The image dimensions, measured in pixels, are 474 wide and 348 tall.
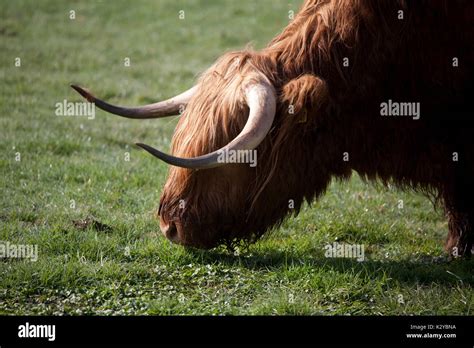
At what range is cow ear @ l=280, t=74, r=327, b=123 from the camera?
5652 mm

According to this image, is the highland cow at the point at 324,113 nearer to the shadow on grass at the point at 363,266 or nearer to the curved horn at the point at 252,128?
the curved horn at the point at 252,128

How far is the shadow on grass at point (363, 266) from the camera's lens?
6145 millimetres

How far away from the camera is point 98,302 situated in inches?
218

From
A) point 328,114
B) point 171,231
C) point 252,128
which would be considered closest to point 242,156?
point 252,128

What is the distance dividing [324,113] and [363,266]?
134 centimetres

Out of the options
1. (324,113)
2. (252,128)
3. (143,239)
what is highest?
(324,113)

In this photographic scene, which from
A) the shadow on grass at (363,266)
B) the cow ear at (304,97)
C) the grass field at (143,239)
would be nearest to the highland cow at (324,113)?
the cow ear at (304,97)

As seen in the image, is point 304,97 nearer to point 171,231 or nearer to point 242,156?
point 242,156

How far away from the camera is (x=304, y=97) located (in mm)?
5652

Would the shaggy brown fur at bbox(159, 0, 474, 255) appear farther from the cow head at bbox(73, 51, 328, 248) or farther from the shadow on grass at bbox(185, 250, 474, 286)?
the shadow on grass at bbox(185, 250, 474, 286)

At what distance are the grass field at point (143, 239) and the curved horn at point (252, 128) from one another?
1.03 meters

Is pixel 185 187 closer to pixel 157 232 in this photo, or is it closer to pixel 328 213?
pixel 157 232

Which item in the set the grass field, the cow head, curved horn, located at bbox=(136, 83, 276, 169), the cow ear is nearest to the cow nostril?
the cow head
